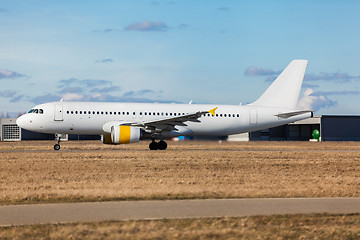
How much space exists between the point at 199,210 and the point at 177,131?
89.3 feet

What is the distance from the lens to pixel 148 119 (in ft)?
124

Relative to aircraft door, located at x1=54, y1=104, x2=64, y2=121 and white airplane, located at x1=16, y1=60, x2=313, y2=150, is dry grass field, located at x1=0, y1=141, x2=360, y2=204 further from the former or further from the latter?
aircraft door, located at x1=54, y1=104, x2=64, y2=121

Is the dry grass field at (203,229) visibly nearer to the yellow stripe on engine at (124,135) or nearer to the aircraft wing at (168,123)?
the yellow stripe on engine at (124,135)

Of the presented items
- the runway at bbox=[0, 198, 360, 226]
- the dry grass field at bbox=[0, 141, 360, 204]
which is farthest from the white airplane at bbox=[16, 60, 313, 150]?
the runway at bbox=[0, 198, 360, 226]

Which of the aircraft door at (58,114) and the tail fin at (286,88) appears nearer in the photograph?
the aircraft door at (58,114)

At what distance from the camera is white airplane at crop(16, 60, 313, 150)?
35.9 meters

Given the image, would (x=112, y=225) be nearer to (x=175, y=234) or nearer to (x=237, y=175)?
(x=175, y=234)

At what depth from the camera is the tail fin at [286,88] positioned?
4278 centimetres

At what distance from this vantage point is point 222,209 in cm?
1088

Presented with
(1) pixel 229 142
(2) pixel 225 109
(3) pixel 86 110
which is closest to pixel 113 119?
(3) pixel 86 110

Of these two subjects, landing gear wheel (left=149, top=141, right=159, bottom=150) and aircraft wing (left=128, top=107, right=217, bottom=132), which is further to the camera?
landing gear wheel (left=149, top=141, right=159, bottom=150)

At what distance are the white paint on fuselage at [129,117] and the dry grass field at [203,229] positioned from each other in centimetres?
2807

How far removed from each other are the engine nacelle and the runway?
72.8 ft

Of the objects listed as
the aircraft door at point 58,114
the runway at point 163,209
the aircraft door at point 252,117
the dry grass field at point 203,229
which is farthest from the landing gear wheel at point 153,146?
the dry grass field at point 203,229
